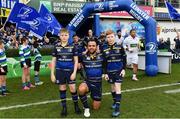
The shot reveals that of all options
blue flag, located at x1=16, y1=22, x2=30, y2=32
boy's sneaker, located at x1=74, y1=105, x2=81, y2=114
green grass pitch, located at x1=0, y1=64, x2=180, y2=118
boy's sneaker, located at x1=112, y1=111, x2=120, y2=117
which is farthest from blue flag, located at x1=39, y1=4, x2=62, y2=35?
boy's sneaker, located at x1=112, y1=111, x2=120, y2=117

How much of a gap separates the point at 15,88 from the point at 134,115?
5408 millimetres

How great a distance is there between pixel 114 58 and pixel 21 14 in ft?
20.1

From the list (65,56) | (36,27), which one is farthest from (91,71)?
(36,27)

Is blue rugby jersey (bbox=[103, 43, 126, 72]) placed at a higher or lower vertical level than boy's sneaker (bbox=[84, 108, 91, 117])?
higher

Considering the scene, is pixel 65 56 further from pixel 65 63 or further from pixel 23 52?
pixel 23 52

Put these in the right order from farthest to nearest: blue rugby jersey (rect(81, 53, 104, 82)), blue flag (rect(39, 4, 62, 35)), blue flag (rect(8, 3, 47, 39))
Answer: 1. blue flag (rect(39, 4, 62, 35))
2. blue flag (rect(8, 3, 47, 39))
3. blue rugby jersey (rect(81, 53, 104, 82))

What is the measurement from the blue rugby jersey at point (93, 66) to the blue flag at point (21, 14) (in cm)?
582

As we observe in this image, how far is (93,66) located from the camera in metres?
8.58

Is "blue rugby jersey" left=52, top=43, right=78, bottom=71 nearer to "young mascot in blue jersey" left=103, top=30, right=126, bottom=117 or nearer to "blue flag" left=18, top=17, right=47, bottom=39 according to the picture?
"young mascot in blue jersey" left=103, top=30, right=126, bottom=117

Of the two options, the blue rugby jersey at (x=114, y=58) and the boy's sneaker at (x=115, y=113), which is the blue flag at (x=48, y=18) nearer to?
the blue rugby jersey at (x=114, y=58)

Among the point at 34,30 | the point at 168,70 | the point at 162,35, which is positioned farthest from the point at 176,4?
the point at 34,30

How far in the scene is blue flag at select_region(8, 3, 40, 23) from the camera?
44.7ft

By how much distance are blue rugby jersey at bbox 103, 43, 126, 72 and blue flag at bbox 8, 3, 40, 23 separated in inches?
231

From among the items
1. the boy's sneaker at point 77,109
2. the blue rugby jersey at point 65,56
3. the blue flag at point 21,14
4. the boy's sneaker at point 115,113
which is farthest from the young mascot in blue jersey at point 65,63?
the blue flag at point 21,14
